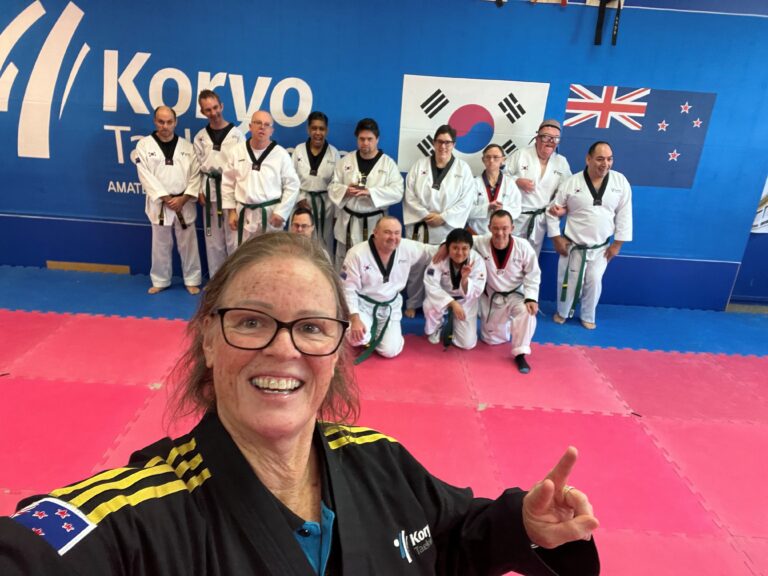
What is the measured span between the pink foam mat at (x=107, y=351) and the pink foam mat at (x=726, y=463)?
3941mm

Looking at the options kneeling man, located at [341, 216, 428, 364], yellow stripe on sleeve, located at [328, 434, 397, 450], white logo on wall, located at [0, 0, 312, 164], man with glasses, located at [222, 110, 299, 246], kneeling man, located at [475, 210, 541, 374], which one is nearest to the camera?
yellow stripe on sleeve, located at [328, 434, 397, 450]

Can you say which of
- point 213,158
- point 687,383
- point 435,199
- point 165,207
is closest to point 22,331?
point 165,207

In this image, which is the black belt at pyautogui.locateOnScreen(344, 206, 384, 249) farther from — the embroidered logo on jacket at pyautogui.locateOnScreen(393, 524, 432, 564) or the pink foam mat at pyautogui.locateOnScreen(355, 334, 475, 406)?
the embroidered logo on jacket at pyautogui.locateOnScreen(393, 524, 432, 564)

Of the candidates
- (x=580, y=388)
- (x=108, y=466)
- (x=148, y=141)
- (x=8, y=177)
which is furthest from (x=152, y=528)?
(x=8, y=177)

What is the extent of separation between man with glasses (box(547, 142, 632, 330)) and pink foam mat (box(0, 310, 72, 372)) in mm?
5298

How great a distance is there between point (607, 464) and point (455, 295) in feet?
7.52

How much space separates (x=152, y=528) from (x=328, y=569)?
0.41m

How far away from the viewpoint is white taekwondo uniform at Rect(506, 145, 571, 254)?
593 cm

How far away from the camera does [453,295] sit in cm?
532

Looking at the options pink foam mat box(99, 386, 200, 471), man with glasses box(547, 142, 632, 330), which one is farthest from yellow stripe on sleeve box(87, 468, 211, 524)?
man with glasses box(547, 142, 632, 330)

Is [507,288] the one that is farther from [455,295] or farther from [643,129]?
[643,129]

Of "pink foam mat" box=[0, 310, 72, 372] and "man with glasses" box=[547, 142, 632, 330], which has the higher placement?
"man with glasses" box=[547, 142, 632, 330]

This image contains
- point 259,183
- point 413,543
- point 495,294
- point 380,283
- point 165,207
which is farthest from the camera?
point 165,207

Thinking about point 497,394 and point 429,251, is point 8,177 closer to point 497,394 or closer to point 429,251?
point 429,251
